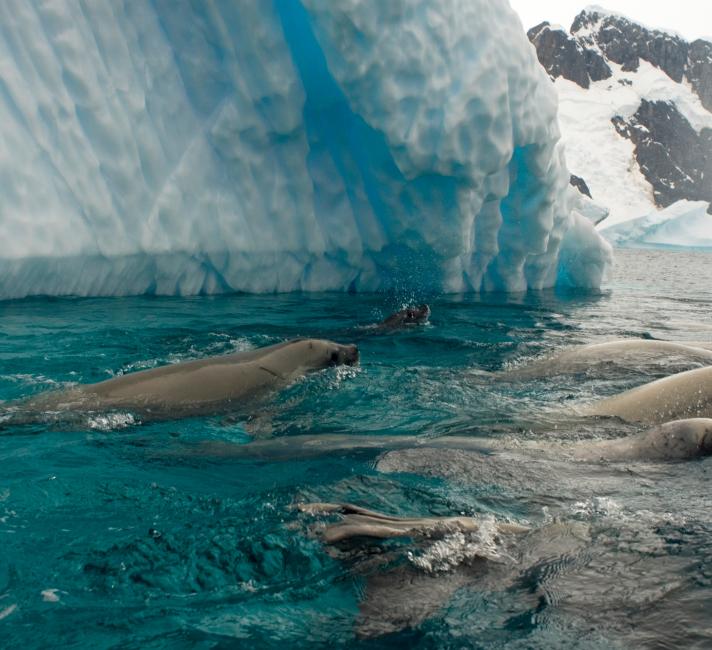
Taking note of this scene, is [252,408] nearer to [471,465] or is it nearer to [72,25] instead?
[471,465]

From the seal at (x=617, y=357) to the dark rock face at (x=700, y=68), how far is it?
91718 millimetres

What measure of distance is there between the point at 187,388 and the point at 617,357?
357 cm

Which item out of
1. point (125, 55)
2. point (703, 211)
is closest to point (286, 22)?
point (125, 55)

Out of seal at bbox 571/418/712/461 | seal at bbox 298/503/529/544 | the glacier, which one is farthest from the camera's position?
the glacier

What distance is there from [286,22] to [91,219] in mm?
3445

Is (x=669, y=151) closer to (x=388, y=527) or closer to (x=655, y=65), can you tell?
(x=655, y=65)

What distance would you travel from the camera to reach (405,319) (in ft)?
27.9

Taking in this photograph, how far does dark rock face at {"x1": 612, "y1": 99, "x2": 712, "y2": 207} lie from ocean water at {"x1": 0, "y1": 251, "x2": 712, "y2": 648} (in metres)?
70.1

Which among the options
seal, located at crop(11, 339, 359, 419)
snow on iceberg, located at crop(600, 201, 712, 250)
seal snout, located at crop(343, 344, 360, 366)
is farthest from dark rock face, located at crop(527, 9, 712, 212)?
seal, located at crop(11, 339, 359, 419)

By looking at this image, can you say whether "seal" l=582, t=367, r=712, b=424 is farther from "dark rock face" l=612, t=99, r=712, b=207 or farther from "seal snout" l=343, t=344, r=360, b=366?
"dark rock face" l=612, t=99, r=712, b=207

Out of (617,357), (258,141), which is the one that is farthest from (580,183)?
(617,357)

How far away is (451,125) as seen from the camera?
9.80 metres

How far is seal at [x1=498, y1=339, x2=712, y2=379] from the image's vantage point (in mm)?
6270

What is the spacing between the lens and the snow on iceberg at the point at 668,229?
42375mm
